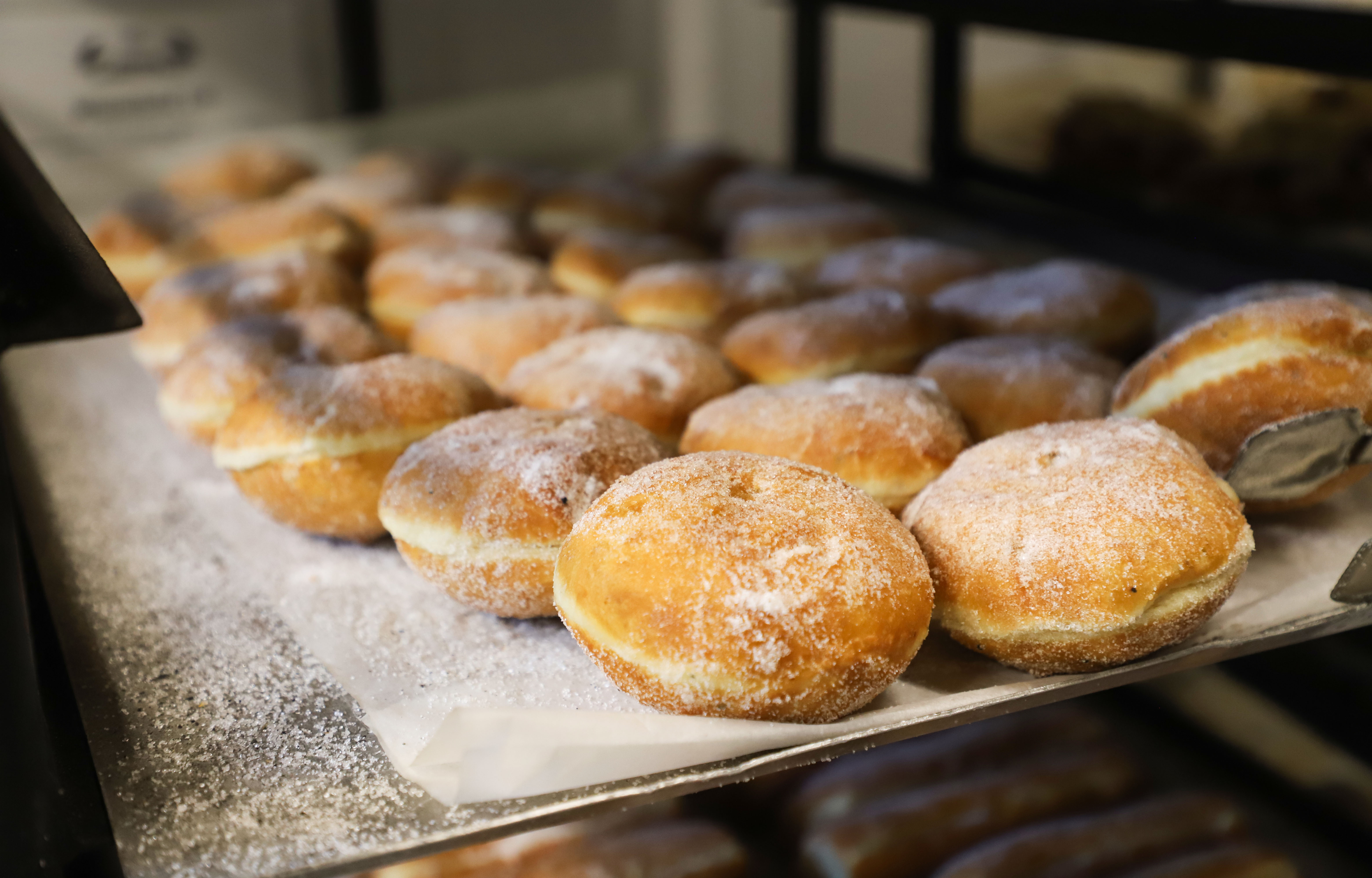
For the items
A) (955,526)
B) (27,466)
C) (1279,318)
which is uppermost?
(1279,318)

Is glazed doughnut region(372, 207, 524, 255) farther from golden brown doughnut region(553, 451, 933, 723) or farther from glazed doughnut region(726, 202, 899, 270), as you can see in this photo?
golden brown doughnut region(553, 451, 933, 723)

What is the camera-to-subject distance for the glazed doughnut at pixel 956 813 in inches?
61.1

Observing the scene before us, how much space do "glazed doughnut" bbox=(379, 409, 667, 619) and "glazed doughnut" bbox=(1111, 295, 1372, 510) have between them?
572 mm

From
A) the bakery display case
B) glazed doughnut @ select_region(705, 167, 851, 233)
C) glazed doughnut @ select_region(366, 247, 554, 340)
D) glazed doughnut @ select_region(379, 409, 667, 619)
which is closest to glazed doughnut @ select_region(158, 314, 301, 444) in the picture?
the bakery display case

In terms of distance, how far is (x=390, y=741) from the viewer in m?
0.99

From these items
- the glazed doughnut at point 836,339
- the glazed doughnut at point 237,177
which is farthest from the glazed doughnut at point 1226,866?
the glazed doughnut at point 237,177

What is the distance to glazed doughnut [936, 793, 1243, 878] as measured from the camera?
1.52 meters

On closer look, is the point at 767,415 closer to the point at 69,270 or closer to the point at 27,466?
the point at 69,270

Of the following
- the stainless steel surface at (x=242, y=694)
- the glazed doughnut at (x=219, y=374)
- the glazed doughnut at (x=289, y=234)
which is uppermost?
the glazed doughnut at (x=289, y=234)

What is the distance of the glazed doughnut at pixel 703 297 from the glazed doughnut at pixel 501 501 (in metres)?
0.56

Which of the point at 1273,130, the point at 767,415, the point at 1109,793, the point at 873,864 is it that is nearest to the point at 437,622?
the point at 767,415

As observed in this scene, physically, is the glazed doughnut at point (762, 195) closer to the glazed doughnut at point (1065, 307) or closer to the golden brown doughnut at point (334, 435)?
the glazed doughnut at point (1065, 307)

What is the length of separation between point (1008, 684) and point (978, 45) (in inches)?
101

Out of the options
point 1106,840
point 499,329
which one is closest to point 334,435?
point 499,329
